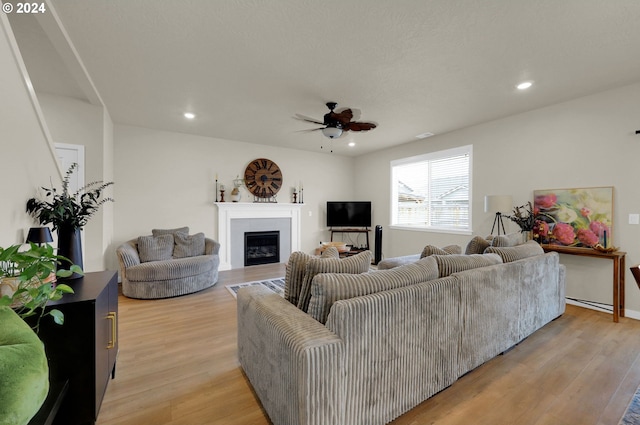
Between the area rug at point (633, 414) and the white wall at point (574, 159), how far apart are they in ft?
6.51

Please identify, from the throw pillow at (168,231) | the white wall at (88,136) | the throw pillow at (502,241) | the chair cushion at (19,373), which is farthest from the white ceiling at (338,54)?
the chair cushion at (19,373)

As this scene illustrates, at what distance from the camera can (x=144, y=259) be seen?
4086 millimetres

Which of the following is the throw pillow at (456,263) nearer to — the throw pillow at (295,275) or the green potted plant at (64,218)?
the throw pillow at (295,275)

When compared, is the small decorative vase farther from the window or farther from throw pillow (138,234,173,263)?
the window

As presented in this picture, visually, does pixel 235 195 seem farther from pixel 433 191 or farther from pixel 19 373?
pixel 19 373

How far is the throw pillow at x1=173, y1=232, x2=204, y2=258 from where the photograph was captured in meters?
4.37

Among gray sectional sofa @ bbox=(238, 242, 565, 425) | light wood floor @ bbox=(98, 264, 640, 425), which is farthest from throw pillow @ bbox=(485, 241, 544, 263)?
light wood floor @ bbox=(98, 264, 640, 425)

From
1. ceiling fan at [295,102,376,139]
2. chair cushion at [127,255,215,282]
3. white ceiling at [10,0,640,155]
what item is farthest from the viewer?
chair cushion at [127,255,215,282]

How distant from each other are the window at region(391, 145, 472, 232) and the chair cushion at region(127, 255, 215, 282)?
13.3 ft

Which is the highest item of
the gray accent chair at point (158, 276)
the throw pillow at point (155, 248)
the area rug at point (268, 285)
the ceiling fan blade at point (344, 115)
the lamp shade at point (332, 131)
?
the ceiling fan blade at point (344, 115)

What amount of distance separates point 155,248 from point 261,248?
83.2 inches

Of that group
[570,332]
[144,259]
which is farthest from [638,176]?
[144,259]

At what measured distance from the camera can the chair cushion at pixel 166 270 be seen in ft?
12.0

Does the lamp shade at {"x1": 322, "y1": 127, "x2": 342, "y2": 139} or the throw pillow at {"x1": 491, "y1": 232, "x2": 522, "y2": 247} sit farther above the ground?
the lamp shade at {"x1": 322, "y1": 127, "x2": 342, "y2": 139}
